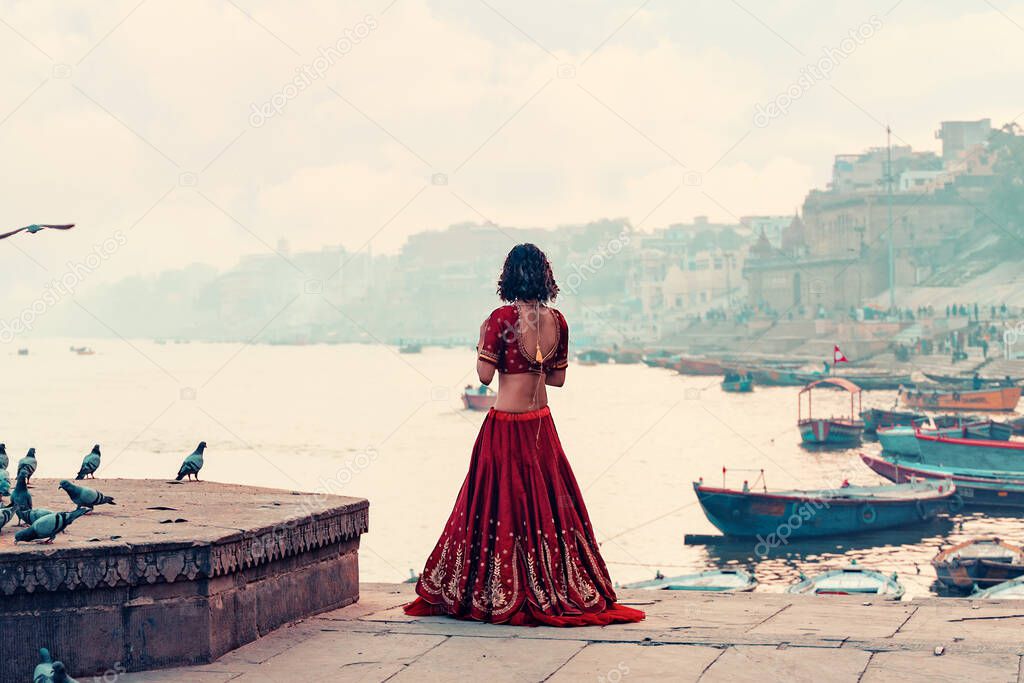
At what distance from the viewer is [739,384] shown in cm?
7456

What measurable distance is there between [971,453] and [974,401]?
23.5m

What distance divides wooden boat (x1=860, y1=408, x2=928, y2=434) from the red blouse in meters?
43.1

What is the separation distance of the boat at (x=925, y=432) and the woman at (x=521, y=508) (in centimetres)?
3377

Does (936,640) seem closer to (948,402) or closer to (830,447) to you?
(830,447)

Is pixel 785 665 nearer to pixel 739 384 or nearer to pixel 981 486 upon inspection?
pixel 981 486

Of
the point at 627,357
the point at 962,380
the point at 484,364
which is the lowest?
the point at 484,364

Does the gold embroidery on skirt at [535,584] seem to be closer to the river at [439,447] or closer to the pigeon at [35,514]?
the pigeon at [35,514]

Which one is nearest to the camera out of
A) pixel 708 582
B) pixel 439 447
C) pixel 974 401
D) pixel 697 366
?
pixel 708 582

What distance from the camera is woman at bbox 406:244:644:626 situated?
4527 mm

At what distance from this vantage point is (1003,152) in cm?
9356

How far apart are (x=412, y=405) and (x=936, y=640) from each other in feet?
210

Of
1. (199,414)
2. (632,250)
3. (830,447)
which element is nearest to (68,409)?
(199,414)

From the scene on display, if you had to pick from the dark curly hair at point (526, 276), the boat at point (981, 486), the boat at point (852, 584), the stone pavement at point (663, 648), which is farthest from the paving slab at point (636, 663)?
the boat at point (981, 486)

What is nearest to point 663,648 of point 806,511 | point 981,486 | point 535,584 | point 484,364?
point 535,584
